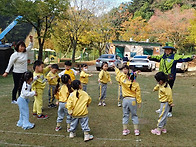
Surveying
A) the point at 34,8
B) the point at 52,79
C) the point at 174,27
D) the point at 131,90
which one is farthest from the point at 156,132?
the point at 174,27

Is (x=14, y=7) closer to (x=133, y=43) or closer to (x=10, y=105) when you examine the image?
(x=10, y=105)

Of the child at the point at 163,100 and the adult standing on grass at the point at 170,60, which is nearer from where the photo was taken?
the child at the point at 163,100

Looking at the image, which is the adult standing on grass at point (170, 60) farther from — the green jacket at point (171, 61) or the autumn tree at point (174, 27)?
the autumn tree at point (174, 27)

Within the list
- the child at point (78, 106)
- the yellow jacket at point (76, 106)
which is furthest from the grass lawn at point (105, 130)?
the yellow jacket at point (76, 106)

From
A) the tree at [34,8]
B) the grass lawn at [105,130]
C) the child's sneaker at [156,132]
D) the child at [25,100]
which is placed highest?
the tree at [34,8]

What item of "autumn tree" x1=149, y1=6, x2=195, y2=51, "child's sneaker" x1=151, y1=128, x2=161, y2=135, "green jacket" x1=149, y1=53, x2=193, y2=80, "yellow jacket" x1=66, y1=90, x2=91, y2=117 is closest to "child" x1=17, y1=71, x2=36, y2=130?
"yellow jacket" x1=66, y1=90, x2=91, y2=117

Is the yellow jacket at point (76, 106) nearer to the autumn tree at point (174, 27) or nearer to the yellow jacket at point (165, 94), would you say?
the yellow jacket at point (165, 94)

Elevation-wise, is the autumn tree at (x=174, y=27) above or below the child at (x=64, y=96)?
above

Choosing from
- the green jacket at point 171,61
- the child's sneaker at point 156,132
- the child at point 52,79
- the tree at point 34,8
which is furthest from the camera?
the tree at point 34,8

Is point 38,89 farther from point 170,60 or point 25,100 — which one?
point 170,60

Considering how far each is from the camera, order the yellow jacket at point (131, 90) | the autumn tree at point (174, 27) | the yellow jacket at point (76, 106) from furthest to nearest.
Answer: the autumn tree at point (174, 27), the yellow jacket at point (131, 90), the yellow jacket at point (76, 106)

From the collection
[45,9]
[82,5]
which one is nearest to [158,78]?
[45,9]

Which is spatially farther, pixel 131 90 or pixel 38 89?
→ pixel 38 89

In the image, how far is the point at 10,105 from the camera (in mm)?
6449
